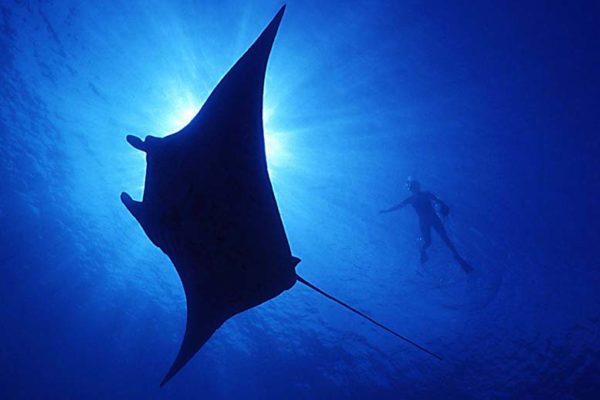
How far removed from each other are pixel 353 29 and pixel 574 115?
678 cm

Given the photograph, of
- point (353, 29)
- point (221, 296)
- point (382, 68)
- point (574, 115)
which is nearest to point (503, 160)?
point (574, 115)

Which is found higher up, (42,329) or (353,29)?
(353,29)

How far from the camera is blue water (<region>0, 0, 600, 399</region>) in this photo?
8.77 m

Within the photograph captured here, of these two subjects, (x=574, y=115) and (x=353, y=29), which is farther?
(x=574, y=115)

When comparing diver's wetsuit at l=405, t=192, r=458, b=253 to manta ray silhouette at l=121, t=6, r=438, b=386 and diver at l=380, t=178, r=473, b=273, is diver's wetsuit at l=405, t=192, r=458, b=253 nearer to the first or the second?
diver at l=380, t=178, r=473, b=273

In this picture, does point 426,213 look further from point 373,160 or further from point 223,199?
point 223,199

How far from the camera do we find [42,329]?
111 feet

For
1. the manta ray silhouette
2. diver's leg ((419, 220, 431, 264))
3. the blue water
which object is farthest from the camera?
diver's leg ((419, 220, 431, 264))

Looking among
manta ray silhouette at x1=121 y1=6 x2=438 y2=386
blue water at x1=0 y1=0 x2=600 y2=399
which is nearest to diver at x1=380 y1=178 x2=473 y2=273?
blue water at x1=0 y1=0 x2=600 y2=399

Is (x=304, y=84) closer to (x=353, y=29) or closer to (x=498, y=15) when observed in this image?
(x=353, y=29)

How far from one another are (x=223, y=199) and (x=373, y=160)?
30.1 feet

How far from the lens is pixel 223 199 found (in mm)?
2984

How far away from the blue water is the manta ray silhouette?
6.98m

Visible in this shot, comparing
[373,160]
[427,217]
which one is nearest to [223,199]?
[373,160]
